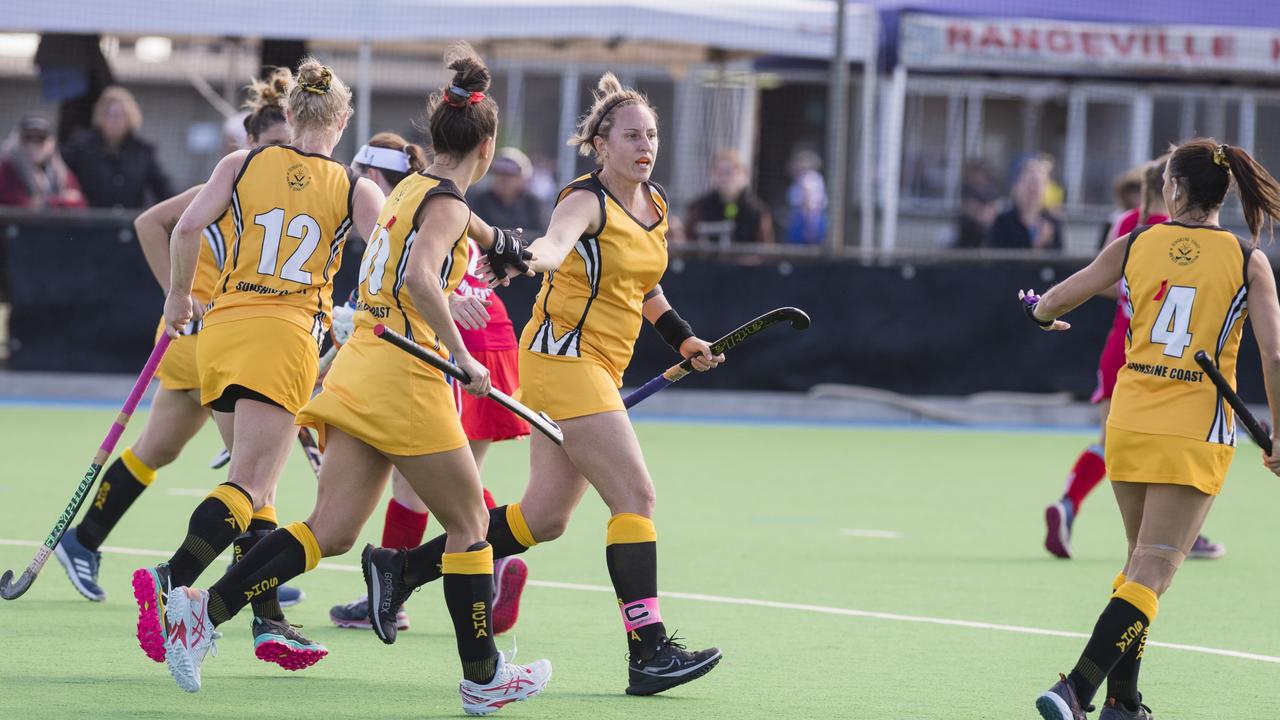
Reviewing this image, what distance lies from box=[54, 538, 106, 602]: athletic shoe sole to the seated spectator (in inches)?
342

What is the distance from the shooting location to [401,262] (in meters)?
4.84

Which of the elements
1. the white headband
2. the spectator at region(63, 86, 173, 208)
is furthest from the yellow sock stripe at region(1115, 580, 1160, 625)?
the spectator at region(63, 86, 173, 208)

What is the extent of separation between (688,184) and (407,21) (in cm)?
345

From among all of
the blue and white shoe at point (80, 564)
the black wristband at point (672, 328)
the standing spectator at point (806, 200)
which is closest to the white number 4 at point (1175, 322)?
the black wristband at point (672, 328)

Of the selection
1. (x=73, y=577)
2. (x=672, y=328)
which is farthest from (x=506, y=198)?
(x=672, y=328)

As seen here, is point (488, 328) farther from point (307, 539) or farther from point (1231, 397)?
point (1231, 397)

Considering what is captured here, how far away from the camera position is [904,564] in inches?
316

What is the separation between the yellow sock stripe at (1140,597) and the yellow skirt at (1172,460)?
0.28 metres

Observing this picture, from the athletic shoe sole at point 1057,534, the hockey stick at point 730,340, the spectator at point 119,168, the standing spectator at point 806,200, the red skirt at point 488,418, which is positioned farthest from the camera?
the standing spectator at point 806,200

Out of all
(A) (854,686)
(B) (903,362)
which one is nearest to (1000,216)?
(B) (903,362)

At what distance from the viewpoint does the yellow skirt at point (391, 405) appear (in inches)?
190

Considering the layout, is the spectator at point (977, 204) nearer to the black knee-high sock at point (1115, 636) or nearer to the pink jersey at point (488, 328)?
the pink jersey at point (488, 328)

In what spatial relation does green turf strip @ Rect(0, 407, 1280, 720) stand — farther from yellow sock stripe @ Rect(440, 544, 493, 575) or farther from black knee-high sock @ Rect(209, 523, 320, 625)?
yellow sock stripe @ Rect(440, 544, 493, 575)

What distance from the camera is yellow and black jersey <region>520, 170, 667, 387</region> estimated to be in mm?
5402
